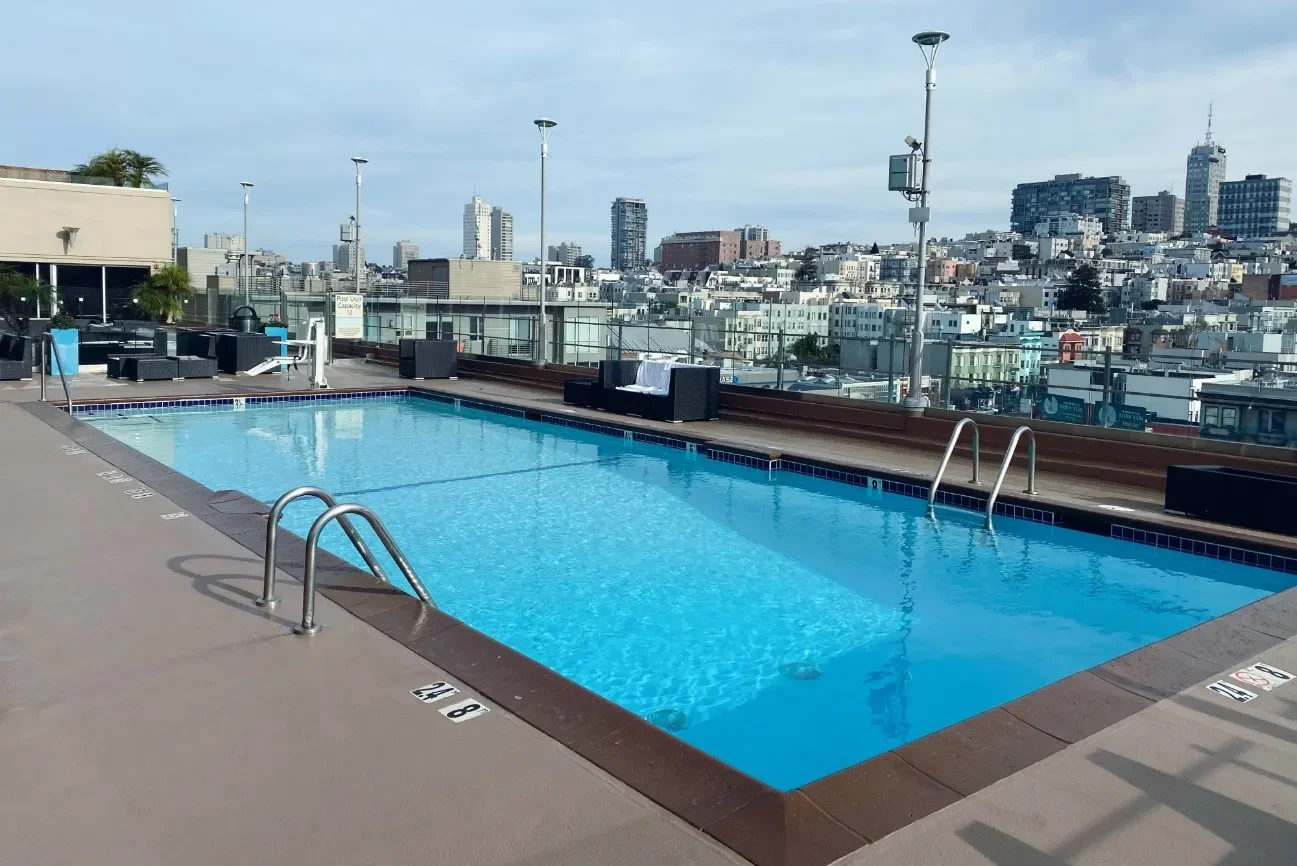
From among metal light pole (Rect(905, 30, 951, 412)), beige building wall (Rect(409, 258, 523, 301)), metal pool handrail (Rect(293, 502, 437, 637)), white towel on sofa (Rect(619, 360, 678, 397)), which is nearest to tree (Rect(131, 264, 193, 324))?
white towel on sofa (Rect(619, 360, 678, 397))

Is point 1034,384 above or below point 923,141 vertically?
below

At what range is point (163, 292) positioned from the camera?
22172mm

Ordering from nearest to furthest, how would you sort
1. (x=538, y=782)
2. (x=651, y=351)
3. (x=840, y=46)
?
(x=538, y=782), (x=651, y=351), (x=840, y=46)

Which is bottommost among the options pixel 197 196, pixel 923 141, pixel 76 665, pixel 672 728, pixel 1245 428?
pixel 672 728

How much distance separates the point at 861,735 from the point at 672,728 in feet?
2.70

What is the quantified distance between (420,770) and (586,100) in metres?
A: 21.5

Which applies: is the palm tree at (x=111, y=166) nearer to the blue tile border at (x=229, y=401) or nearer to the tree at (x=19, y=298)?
the tree at (x=19, y=298)

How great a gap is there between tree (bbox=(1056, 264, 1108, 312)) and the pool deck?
164ft

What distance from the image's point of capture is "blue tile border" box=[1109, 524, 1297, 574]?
6.06 meters

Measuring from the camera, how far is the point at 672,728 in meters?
4.27

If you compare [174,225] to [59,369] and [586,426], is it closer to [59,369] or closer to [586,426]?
[59,369]

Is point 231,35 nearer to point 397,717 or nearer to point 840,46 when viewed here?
point 840,46

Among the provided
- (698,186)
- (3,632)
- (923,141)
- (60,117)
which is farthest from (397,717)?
(698,186)

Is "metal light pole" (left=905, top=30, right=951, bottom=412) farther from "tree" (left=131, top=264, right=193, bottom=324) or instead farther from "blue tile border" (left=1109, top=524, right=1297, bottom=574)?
"tree" (left=131, top=264, right=193, bottom=324)
